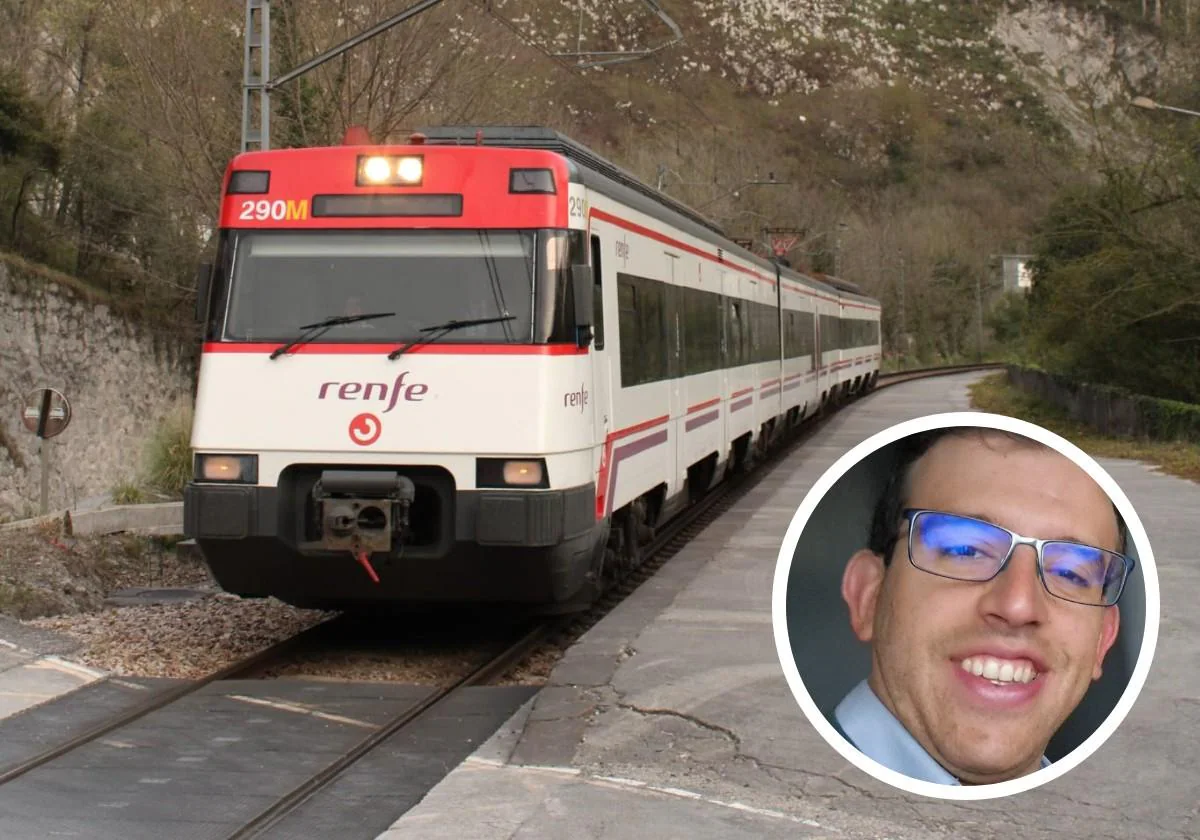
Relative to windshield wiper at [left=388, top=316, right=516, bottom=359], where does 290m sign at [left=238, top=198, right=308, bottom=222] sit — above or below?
above

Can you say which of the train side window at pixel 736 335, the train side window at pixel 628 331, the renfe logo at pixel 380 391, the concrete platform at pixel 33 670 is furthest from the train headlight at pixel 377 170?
the train side window at pixel 736 335

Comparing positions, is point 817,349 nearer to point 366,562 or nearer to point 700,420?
point 700,420

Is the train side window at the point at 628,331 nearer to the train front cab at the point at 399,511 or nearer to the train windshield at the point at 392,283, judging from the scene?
the train front cab at the point at 399,511

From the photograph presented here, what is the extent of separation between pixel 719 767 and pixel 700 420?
867cm

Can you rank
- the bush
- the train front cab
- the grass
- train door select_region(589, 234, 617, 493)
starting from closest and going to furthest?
1. the train front cab
2. train door select_region(589, 234, 617, 493)
3. the bush
4. the grass

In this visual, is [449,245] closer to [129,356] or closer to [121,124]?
[129,356]

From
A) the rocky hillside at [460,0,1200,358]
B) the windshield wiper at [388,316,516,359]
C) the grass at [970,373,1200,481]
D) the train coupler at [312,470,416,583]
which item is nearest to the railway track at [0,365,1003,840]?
the train coupler at [312,470,416,583]

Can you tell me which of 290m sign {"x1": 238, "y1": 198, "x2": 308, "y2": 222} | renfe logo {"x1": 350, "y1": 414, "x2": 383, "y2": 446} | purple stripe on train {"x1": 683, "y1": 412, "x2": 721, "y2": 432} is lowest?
purple stripe on train {"x1": 683, "y1": 412, "x2": 721, "y2": 432}

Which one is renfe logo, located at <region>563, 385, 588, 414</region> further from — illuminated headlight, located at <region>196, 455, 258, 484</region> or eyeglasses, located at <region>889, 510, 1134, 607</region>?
eyeglasses, located at <region>889, 510, 1134, 607</region>

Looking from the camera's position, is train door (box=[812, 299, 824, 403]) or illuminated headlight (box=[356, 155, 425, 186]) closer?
illuminated headlight (box=[356, 155, 425, 186])

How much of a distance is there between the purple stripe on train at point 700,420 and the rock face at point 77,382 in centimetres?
1315

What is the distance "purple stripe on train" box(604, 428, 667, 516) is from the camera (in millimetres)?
11070

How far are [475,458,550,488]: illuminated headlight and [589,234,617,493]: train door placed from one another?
2.57ft

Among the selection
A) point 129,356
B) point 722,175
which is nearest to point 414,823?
point 129,356
